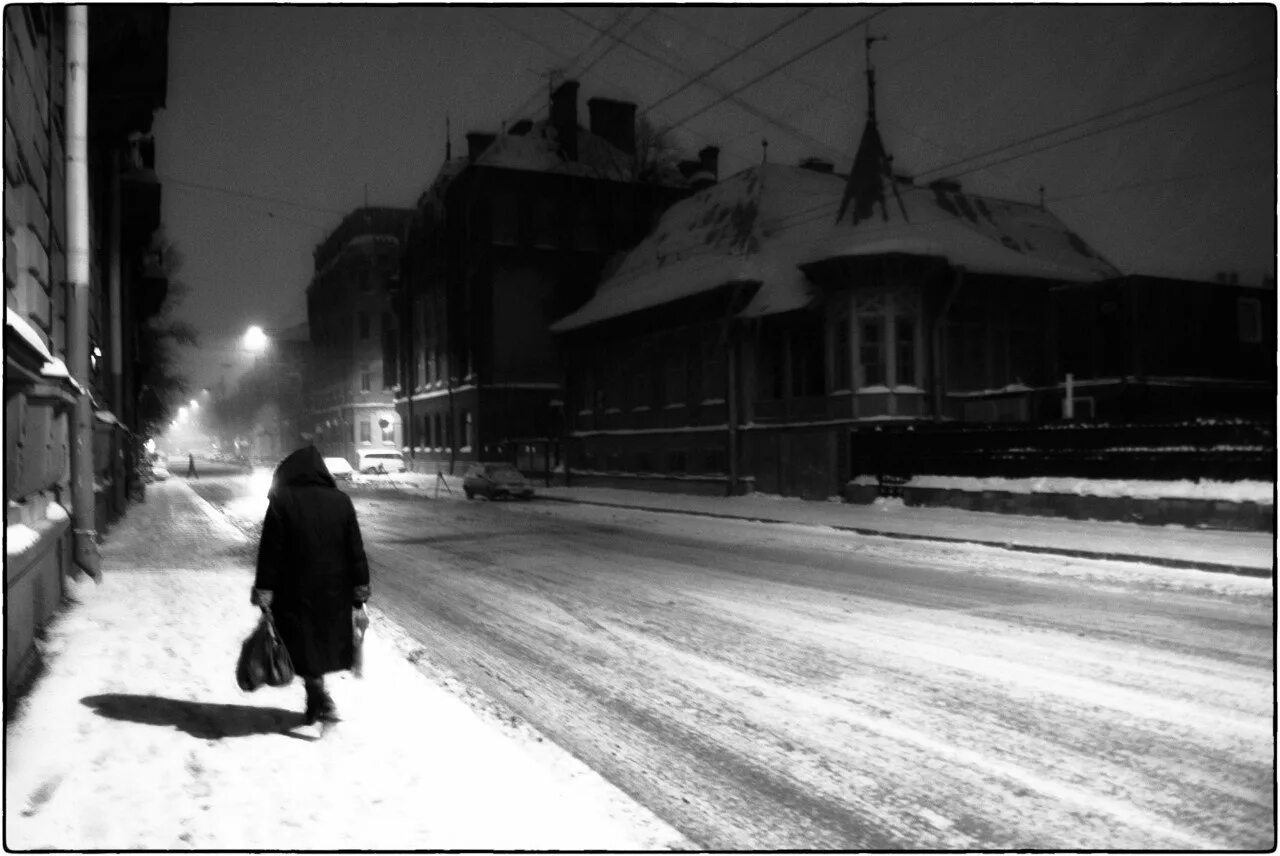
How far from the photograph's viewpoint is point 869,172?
30.6 metres

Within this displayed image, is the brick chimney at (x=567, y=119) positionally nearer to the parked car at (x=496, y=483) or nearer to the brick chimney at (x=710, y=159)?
the brick chimney at (x=710, y=159)

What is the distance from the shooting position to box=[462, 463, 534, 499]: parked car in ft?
115

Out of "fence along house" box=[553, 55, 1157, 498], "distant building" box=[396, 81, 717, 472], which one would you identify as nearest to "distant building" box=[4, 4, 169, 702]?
"fence along house" box=[553, 55, 1157, 498]

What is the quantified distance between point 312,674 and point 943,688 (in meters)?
4.25

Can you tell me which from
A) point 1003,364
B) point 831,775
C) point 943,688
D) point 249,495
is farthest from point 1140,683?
point 249,495

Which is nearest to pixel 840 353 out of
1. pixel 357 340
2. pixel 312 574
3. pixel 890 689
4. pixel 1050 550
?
pixel 1050 550

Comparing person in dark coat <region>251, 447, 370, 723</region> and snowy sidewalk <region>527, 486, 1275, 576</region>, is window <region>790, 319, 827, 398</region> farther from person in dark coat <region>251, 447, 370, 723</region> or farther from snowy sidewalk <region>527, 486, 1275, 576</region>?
person in dark coat <region>251, 447, 370, 723</region>

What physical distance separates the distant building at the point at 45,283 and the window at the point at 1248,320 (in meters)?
23.1

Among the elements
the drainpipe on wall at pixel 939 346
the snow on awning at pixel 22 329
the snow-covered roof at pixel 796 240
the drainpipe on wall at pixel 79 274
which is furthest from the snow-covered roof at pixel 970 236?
the snow on awning at pixel 22 329

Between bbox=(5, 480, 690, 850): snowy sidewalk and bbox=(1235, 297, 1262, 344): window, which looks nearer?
bbox=(5, 480, 690, 850): snowy sidewalk

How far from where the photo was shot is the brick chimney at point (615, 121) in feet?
169

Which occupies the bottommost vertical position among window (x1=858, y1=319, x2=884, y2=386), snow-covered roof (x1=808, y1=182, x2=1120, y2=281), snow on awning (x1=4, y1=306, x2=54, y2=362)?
snow on awning (x1=4, y1=306, x2=54, y2=362)

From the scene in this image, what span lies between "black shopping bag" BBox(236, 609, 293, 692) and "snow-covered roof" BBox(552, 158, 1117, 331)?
23930 mm

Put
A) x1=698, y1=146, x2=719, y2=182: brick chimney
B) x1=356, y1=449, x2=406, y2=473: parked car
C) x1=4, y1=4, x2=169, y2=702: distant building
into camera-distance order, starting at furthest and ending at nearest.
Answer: x1=356, y1=449, x2=406, y2=473: parked car < x1=698, y1=146, x2=719, y2=182: brick chimney < x1=4, y1=4, x2=169, y2=702: distant building
